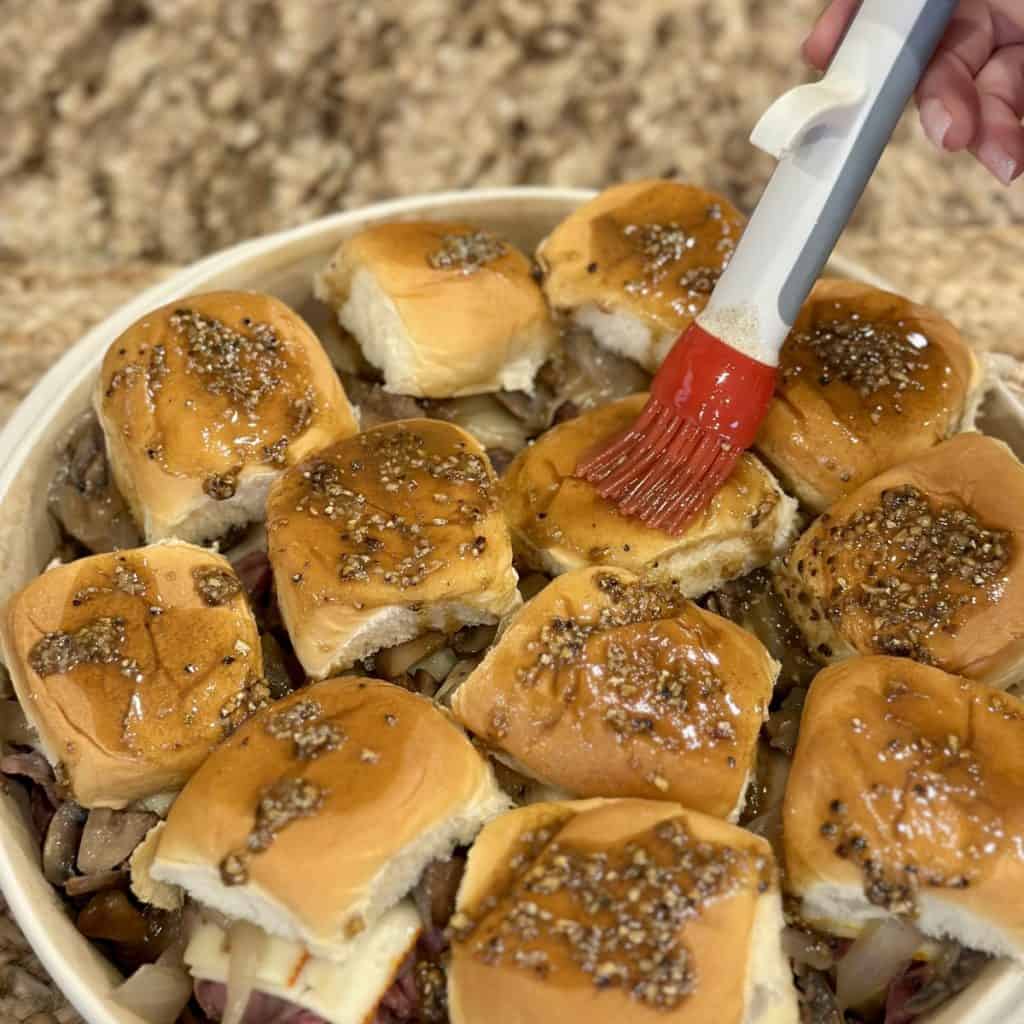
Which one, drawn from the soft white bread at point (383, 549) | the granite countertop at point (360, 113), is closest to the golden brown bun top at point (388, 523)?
the soft white bread at point (383, 549)

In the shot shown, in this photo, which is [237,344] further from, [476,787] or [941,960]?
[941,960]

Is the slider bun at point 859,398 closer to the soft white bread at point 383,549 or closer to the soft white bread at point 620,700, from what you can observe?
the soft white bread at point 620,700

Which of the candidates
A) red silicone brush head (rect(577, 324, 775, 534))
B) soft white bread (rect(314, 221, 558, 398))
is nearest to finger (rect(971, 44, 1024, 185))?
red silicone brush head (rect(577, 324, 775, 534))

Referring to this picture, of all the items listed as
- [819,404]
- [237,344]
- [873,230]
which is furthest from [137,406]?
→ [873,230]

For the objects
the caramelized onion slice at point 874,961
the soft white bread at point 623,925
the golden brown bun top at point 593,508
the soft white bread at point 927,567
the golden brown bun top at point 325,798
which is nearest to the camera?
the soft white bread at point 623,925

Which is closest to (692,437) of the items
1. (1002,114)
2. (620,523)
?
(620,523)

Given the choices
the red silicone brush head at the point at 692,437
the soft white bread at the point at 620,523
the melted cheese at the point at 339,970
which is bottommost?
the melted cheese at the point at 339,970

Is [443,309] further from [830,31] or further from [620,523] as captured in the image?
[830,31]
